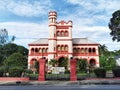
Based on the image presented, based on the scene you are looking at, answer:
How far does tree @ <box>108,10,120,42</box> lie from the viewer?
5759cm

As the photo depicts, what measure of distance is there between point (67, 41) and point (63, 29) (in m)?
Result: 3.45

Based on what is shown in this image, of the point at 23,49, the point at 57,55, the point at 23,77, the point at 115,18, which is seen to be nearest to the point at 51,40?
the point at 57,55

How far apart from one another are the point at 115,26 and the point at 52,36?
17.6 metres

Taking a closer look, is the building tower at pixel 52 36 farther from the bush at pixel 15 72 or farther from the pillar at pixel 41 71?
the pillar at pixel 41 71

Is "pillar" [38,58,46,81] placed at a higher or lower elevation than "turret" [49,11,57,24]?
lower

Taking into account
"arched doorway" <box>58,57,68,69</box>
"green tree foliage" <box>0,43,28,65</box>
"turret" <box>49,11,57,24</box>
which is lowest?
"arched doorway" <box>58,57,68,69</box>

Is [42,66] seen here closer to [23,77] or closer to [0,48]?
[23,77]

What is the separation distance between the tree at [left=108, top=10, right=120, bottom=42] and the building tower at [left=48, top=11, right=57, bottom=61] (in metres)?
15.9

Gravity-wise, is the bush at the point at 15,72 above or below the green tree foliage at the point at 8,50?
below

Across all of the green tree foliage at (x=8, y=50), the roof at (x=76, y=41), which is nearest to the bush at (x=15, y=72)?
the roof at (x=76, y=41)

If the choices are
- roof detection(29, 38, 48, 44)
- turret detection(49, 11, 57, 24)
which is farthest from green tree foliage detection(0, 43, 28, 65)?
turret detection(49, 11, 57, 24)

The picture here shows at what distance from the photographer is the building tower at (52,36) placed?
67.7 metres

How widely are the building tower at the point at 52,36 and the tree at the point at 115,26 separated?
1586 centimetres

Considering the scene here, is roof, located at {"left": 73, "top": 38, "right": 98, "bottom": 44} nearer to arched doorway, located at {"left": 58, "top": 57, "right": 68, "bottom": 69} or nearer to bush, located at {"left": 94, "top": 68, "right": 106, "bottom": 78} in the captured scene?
arched doorway, located at {"left": 58, "top": 57, "right": 68, "bottom": 69}
